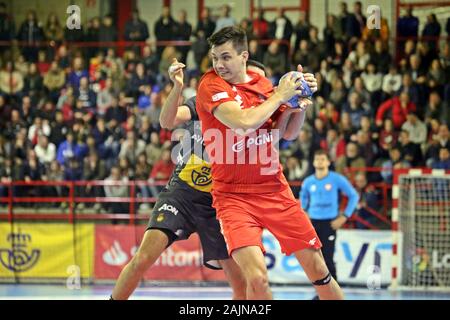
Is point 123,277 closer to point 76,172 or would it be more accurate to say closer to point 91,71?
point 76,172

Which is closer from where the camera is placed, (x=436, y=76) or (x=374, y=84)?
(x=436, y=76)

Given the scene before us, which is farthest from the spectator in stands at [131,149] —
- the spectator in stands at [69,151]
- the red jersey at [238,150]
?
the red jersey at [238,150]

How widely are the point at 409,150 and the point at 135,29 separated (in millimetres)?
4854

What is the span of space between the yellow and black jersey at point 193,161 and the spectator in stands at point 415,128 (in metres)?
6.97

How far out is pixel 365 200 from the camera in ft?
42.5

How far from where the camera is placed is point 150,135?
1388cm

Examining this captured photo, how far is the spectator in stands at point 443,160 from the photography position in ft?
42.7

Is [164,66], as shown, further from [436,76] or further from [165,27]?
[436,76]

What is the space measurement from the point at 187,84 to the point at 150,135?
1.01m

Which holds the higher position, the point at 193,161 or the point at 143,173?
the point at 193,161

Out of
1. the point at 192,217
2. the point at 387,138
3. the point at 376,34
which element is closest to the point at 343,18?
the point at 376,34

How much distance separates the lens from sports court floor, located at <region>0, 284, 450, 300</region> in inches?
434
